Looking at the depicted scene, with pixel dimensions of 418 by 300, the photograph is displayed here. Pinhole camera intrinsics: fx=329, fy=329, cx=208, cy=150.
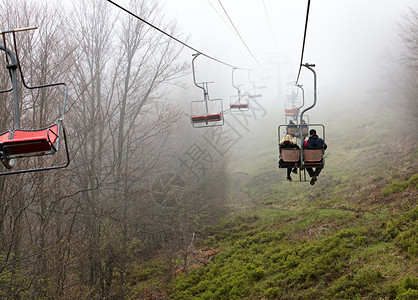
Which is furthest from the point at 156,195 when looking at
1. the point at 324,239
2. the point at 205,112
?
the point at 205,112

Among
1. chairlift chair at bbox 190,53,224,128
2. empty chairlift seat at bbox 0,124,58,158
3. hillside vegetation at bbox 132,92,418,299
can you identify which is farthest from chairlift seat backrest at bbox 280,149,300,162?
empty chairlift seat at bbox 0,124,58,158

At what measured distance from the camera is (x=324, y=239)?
1209 cm

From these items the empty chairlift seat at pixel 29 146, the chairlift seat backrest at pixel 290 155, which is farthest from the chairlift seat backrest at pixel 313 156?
the empty chairlift seat at pixel 29 146

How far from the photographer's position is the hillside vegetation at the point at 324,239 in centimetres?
876

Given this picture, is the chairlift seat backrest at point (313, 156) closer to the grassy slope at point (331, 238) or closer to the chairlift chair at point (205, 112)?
the chairlift chair at point (205, 112)

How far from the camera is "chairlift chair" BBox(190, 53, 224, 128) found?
10.1m

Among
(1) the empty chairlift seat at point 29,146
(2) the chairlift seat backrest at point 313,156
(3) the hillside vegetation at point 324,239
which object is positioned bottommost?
(3) the hillside vegetation at point 324,239

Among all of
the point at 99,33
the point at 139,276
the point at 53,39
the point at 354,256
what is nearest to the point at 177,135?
the point at 99,33

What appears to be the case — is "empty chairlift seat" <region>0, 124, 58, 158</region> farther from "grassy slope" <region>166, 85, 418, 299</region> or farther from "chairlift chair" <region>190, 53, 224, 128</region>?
"grassy slope" <region>166, 85, 418, 299</region>

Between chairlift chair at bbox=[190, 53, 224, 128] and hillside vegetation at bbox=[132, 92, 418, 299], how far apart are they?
5629 mm

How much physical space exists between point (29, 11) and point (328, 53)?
10961 centimetres

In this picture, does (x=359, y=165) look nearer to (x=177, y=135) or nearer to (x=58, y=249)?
(x=177, y=135)

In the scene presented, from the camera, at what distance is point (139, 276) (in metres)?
16.5

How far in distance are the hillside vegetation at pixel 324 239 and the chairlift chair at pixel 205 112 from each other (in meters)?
5.63
